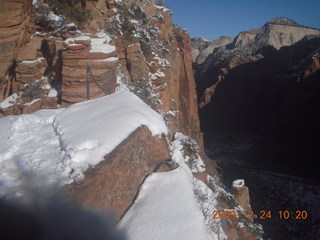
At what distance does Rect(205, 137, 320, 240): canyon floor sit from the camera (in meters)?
14.2

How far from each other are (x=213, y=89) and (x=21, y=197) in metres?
46.8

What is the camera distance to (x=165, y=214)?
3.43m

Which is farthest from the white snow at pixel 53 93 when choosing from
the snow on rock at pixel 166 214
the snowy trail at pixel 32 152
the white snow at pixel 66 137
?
the snow on rock at pixel 166 214

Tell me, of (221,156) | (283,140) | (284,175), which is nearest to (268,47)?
(283,140)

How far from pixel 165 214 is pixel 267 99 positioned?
45.0m

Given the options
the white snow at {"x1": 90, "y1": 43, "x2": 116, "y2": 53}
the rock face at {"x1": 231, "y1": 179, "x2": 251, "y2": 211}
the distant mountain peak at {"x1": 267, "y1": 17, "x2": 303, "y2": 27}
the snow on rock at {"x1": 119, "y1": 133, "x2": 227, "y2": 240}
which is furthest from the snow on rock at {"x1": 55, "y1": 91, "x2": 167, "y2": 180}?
the distant mountain peak at {"x1": 267, "y1": 17, "x2": 303, "y2": 27}

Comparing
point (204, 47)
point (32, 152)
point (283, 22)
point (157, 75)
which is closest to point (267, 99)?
point (157, 75)

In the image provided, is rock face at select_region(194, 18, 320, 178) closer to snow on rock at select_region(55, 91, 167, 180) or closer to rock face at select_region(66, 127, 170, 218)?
snow on rock at select_region(55, 91, 167, 180)

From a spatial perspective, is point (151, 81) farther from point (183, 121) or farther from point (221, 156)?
point (221, 156)

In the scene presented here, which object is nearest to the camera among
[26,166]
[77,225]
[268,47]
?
[77,225]

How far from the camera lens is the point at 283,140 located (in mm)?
30250

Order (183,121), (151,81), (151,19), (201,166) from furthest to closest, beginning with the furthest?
1. (183,121)
2. (151,19)
3. (151,81)
4. (201,166)

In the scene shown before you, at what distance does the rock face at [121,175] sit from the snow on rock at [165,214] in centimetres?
21

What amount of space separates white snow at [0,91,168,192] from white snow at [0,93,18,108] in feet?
10.5
